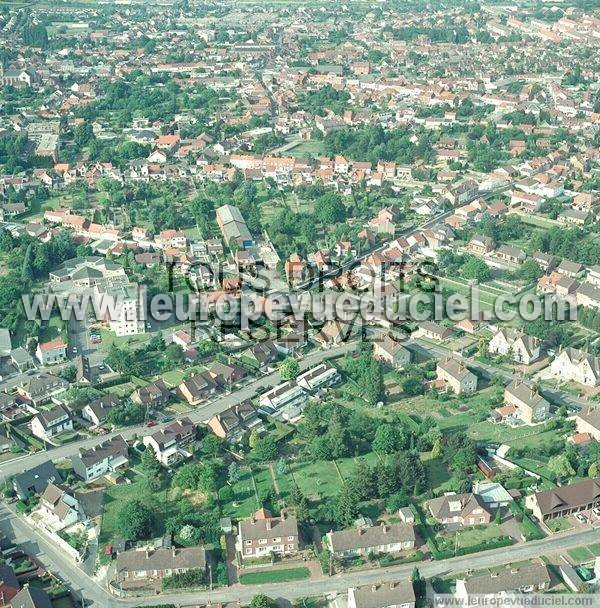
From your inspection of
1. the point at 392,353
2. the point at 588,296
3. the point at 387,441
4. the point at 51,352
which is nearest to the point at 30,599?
the point at 387,441

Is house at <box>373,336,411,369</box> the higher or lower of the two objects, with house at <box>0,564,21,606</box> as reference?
lower

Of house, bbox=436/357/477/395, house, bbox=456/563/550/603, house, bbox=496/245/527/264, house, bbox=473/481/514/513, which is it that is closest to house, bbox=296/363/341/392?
house, bbox=436/357/477/395

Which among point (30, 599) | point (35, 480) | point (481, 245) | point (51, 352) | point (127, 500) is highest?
point (30, 599)

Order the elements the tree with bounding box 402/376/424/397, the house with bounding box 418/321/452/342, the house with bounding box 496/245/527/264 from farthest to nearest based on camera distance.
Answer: the house with bounding box 496/245/527/264 → the house with bounding box 418/321/452/342 → the tree with bounding box 402/376/424/397

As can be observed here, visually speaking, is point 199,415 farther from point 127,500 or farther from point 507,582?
point 507,582

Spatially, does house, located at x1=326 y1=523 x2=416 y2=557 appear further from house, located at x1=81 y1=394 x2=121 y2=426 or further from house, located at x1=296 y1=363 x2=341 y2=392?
house, located at x1=81 y1=394 x2=121 y2=426

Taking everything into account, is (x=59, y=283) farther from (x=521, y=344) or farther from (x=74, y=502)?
(x=521, y=344)
